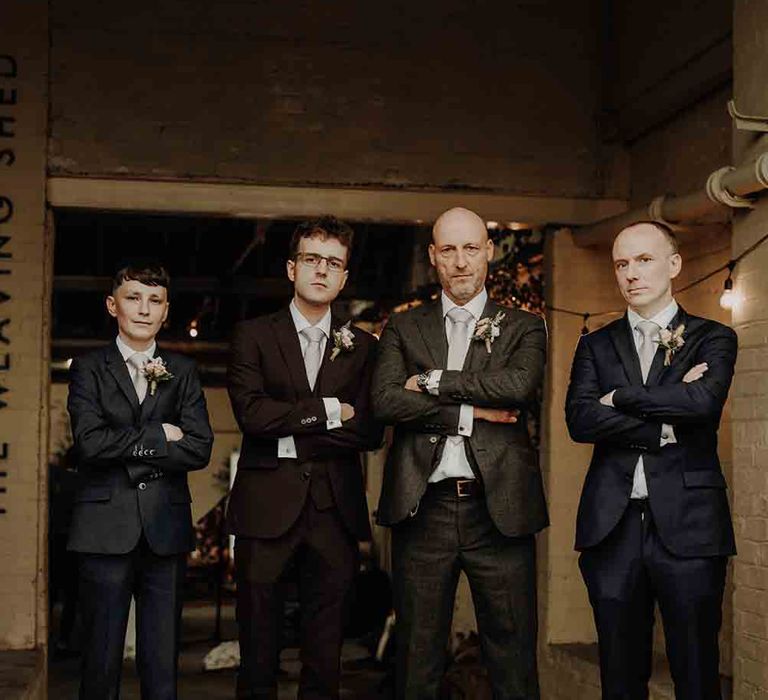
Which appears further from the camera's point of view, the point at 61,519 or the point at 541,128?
the point at 61,519

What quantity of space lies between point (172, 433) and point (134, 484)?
0.80 feet

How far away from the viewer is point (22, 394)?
7.82 meters

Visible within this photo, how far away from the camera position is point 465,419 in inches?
190

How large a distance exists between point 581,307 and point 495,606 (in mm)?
4016

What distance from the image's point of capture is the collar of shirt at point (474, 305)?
5012 mm

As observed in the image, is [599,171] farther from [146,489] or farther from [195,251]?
[195,251]

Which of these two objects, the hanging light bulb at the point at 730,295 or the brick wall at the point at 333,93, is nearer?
the hanging light bulb at the point at 730,295

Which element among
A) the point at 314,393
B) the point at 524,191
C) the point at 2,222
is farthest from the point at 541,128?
the point at 314,393

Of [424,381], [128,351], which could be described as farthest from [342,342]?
[128,351]

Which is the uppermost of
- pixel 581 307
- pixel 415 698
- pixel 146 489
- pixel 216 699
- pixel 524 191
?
pixel 524 191

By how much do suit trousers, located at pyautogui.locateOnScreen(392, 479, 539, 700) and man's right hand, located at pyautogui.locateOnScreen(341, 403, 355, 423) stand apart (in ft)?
1.39

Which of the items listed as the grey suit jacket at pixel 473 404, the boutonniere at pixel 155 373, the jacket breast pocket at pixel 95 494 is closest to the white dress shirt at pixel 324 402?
the grey suit jacket at pixel 473 404

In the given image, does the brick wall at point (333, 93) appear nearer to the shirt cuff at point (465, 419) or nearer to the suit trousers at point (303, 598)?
the suit trousers at point (303, 598)

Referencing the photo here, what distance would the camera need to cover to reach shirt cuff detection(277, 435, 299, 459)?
507cm
